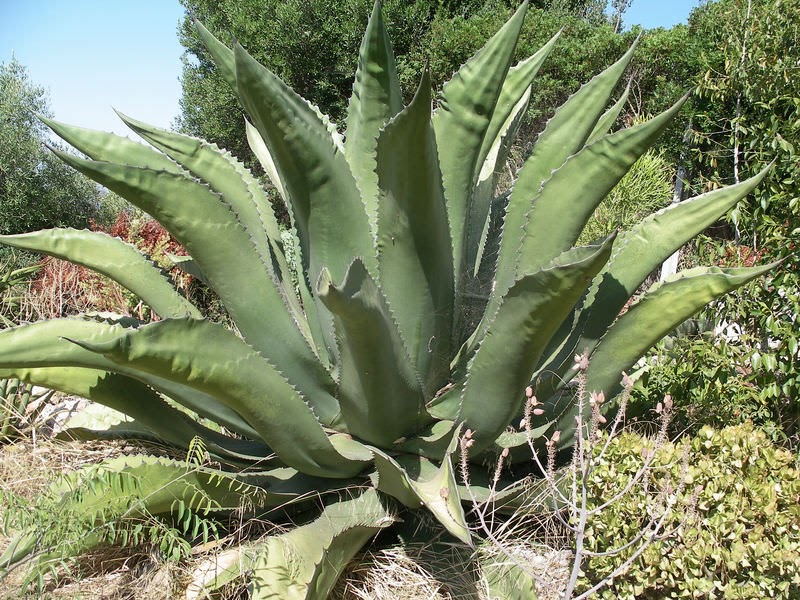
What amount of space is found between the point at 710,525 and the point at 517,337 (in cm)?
80

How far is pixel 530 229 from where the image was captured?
171cm

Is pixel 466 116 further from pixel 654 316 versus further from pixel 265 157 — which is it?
pixel 265 157

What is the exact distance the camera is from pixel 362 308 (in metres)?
1.36

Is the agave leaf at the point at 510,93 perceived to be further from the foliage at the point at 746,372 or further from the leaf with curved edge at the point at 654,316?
the foliage at the point at 746,372

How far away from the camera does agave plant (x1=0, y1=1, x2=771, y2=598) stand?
57.1 inches

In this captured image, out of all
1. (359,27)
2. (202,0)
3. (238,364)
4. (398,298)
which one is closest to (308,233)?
(398,298)

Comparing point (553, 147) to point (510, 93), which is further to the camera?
point (510, 93)

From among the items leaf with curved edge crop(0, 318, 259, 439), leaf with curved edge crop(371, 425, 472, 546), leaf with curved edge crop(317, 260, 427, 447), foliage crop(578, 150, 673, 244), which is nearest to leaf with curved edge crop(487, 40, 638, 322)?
leaf with curved edge crop(317, 260, 427, 447)

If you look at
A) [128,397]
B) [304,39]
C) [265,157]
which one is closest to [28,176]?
[304,39]

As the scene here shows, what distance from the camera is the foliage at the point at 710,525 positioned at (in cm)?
166

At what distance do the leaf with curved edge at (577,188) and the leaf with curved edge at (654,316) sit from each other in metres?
0.26

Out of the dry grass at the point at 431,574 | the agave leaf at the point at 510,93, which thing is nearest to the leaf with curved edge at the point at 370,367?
the dry grass at the point at 431,574

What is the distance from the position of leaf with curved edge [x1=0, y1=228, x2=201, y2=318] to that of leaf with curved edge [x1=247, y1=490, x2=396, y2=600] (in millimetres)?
671

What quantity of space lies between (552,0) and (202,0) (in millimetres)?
5245
